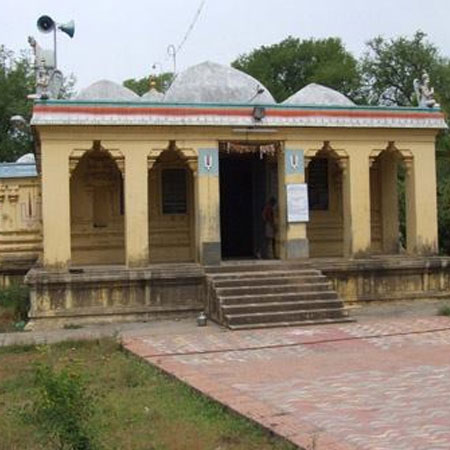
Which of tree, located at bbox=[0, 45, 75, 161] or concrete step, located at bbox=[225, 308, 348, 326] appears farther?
tree, located at bbox=[0, 45, 75, 161]

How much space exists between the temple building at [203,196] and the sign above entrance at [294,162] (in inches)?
1.8

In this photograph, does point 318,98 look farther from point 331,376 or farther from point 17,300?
point 331,376

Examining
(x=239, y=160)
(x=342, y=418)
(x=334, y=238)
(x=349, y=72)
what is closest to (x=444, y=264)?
(x=334, y=238)

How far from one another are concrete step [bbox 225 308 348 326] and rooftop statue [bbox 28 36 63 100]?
5345mm

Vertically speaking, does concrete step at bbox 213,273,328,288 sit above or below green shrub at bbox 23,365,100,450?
above

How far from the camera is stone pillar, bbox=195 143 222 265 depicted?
49.8 ft

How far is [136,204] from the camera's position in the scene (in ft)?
49.1

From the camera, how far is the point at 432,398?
303 inches

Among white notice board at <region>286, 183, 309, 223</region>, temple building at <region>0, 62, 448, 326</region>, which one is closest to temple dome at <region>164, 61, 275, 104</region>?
temple building at <region>0, 62, 448, 326</region>

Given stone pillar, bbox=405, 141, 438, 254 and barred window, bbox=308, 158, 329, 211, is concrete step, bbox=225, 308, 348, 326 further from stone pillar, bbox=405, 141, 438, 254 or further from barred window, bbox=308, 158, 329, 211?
barred window, bbox=308, 158, 329, 211

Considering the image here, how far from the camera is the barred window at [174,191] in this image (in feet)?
55.9

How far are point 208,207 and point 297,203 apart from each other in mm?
1796

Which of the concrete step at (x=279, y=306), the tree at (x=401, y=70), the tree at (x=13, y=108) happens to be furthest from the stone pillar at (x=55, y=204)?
the tree at (x=401, y=70)

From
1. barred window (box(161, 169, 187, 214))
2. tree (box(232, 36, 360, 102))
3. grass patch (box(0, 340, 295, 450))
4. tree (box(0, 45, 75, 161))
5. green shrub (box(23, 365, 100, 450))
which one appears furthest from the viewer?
tree (box(232, 36, 360, 102))
